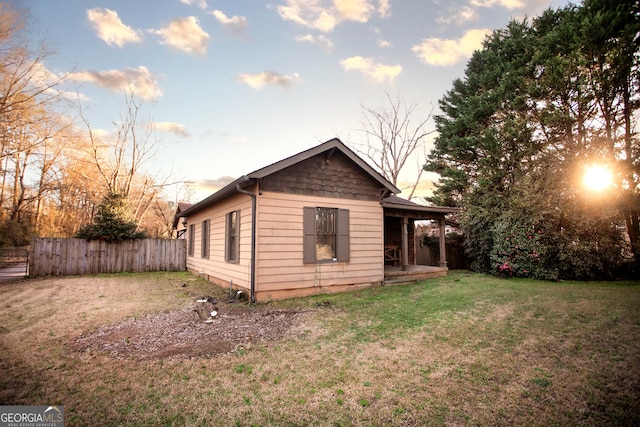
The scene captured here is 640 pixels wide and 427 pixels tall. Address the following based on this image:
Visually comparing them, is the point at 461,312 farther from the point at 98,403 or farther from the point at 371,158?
the point at 371,158

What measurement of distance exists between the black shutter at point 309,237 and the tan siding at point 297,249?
11 centimetres

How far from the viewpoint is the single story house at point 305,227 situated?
743 centimetres

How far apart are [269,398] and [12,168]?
24.0 m

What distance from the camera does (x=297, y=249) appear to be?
7.84m

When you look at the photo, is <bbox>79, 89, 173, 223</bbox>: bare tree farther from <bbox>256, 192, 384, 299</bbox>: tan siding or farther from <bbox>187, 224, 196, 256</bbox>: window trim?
<bbox>256, 192, 384, 299</bbox>: tan siding

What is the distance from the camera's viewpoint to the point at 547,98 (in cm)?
1345

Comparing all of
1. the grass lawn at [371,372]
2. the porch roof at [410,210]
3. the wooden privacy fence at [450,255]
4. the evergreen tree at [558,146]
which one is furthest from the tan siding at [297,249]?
the wooden privacy fence at [450,255]

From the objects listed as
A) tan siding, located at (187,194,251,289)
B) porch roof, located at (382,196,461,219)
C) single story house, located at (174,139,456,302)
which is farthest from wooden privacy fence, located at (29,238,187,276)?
porch roof, located at (382,196,461,219)

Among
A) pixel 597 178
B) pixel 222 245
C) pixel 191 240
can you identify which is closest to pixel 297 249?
pixel 222 245

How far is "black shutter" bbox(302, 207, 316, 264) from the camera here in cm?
792

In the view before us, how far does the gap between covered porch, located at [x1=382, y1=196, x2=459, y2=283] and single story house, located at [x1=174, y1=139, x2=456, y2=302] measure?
0.40ft

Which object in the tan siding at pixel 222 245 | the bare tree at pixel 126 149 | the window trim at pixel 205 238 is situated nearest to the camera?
the tan siding at pixel 222 245

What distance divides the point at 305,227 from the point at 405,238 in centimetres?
452

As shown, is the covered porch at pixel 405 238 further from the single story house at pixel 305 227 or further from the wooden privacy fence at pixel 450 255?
the wooden privacy fence at pixel 450 255
